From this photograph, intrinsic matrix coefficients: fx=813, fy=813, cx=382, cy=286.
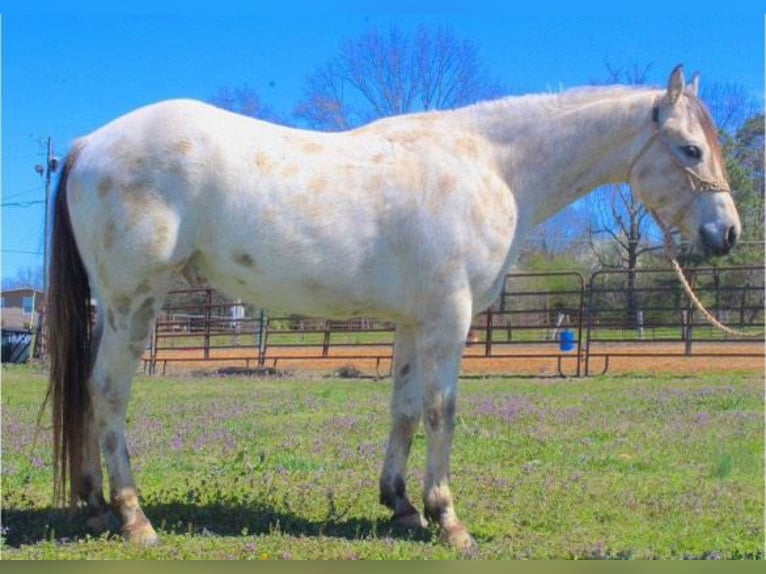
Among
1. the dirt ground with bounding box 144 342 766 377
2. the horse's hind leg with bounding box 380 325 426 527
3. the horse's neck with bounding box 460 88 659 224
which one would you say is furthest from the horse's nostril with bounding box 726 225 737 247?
the dirt ground with bounding box 144 342 766 377

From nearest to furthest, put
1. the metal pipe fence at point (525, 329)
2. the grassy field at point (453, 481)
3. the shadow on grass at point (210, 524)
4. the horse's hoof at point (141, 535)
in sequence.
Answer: the horse's hoof at point (141, 535), the grassy field at point (453, 481), the shadow on grass at point (210, 524), the metal pipe fence at point (525, 329)

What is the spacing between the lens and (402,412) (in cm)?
490

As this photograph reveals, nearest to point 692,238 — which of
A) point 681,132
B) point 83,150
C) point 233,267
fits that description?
point 681,132

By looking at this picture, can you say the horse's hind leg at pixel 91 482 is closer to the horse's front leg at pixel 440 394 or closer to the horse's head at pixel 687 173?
the horse's front leg at pixel 440 394

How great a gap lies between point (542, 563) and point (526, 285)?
30.6 m

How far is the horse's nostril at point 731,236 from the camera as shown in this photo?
4.55 metres

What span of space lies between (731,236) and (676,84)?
93cm

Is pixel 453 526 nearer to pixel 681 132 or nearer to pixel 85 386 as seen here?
pixel 85 386

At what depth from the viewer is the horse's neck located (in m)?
4.80

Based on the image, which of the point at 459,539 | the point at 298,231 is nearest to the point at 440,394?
the point at 459,539

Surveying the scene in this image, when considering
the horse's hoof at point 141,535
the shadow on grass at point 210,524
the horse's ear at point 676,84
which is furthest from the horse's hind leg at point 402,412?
the horse's ear at point 676,84

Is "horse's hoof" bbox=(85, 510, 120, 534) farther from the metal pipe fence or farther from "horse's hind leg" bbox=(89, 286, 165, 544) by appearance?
the metal pipe fence

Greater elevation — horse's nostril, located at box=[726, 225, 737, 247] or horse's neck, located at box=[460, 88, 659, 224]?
horse's neck, located at box=[460, 88, 659, 224]

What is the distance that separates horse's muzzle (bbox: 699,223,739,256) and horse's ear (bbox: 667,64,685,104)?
2.53 ft
